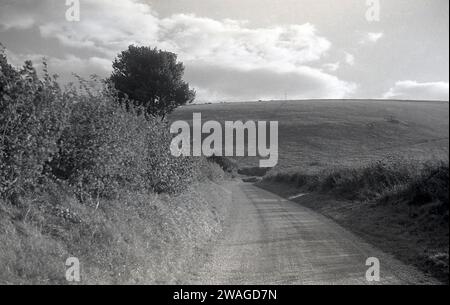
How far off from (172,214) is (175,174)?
369 centimetres

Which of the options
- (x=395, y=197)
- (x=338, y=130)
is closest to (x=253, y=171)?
(x=338, y=130)

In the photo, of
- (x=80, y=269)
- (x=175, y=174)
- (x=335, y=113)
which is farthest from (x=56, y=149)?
(x=335, y=113)

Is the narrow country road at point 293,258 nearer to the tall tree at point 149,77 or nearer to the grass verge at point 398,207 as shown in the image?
the grass verge at point 398,207

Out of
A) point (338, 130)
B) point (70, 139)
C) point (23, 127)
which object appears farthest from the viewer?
point (338, 130)

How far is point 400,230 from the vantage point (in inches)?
588

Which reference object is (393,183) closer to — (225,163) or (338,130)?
(225,163)

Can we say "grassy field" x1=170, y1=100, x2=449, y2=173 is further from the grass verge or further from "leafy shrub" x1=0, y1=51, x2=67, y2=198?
"leafy shrub" x1=0, y1=51, x2=67, y2=198

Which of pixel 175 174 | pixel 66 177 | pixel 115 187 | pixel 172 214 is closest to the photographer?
pixel 66 177

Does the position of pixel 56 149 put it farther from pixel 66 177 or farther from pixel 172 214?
pixel 172 214

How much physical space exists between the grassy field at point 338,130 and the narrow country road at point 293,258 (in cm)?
3710

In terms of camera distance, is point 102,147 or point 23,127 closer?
point 23,127

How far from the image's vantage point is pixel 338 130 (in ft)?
288

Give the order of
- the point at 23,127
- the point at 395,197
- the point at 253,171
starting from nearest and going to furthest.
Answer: the point at 23,127 → the point at 395,197 → the point at 253,171

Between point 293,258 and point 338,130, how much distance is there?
79205 millimetres
